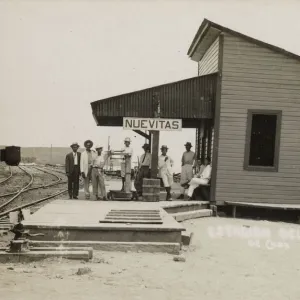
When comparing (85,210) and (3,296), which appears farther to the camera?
Answer: (85,210)

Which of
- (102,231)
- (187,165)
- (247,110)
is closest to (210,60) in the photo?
(247,110)

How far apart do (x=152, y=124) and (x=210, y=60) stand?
3.62 m

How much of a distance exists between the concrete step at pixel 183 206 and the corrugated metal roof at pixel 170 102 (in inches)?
85.3

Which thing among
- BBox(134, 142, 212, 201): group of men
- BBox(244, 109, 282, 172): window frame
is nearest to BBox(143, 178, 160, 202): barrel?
BBox(134, 142, 212, 201): group of men

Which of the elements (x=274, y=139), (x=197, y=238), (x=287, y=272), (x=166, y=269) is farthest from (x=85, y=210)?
(x=274, y=139)

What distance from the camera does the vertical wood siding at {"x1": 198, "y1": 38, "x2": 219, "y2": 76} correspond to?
1334 cm

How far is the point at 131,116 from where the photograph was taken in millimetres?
12211

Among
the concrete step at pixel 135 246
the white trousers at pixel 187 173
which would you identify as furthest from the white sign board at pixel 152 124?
the concrete step at pixel 135 246

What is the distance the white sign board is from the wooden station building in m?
0.56

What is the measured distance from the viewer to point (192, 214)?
11922 mm

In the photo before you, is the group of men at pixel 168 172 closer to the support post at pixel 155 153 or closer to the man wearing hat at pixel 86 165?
the support post at pixel 155 153

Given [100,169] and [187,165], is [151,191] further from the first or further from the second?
[187,165]

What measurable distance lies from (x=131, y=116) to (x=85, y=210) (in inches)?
128

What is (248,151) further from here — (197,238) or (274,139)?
(197,238)
